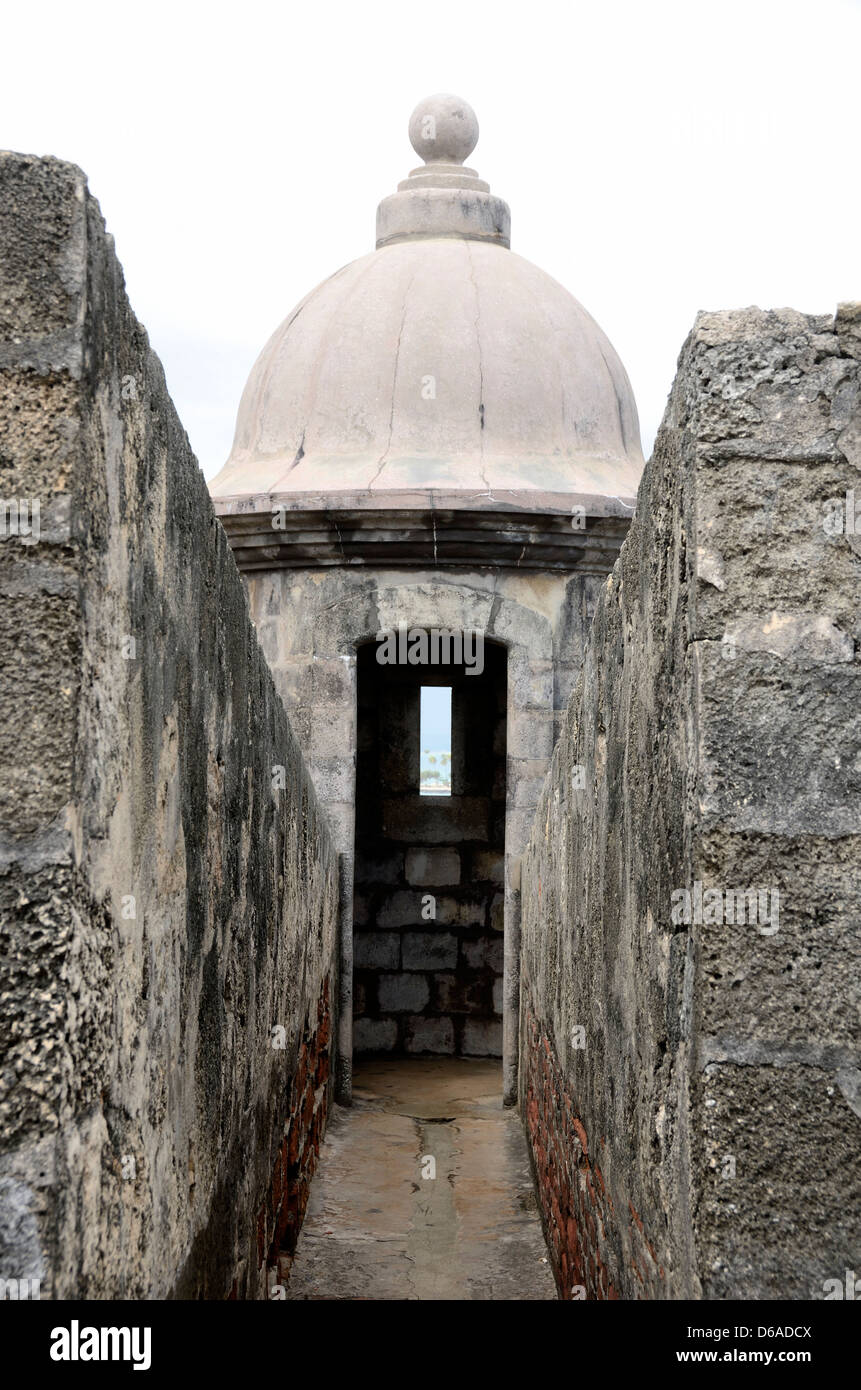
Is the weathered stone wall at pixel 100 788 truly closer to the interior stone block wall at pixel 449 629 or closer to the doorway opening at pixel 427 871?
the interior stone block wall at pixel 449 629

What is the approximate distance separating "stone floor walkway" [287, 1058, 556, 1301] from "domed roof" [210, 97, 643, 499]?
9.47 feet

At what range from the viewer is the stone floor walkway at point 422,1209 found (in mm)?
3809

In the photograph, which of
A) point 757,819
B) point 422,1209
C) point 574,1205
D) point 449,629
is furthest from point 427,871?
point 757,819

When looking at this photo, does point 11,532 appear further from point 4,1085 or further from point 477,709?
point 477,709

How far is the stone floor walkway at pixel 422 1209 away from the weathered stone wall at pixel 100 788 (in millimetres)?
1820

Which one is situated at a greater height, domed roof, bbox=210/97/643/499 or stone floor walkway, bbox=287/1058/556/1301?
domed roof, bbox=210/97/643/499

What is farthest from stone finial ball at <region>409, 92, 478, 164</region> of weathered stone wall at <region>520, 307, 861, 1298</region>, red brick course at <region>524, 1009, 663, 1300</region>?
weathered stone wall at <region>520, 307, 861, 1298</region>

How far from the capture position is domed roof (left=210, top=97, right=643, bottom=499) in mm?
6559

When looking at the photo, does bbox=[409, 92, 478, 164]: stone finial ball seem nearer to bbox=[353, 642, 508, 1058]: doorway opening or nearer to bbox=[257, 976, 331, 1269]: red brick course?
bbox=[353, 642, 508, 1058]: doorway opening

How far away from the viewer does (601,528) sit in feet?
21.0

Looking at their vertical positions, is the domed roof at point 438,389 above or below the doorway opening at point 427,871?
above

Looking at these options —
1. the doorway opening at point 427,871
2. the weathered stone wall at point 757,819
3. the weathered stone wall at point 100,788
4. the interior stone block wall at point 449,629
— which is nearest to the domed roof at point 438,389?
the interior stone block wall at point 449,629

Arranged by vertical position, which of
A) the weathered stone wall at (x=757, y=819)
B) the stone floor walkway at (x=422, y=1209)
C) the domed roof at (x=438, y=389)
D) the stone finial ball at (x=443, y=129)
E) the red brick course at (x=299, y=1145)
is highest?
the stone finial ball at (x=443, y=129)

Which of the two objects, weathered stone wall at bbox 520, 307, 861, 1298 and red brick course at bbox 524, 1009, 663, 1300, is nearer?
weathered stone wall at bbox 520, 307, 861, 1298
